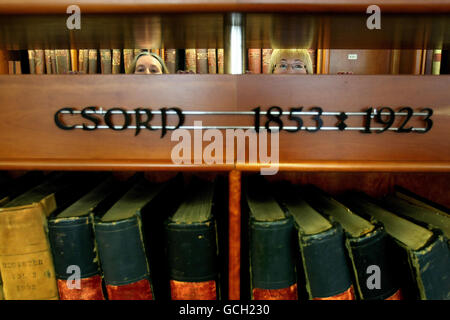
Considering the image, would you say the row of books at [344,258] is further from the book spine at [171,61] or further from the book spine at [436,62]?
the book spine at [171,61]

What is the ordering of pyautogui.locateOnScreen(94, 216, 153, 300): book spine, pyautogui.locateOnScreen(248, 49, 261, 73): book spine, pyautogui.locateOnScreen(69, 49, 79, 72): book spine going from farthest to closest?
pyautogui.locateOnScreen(69, 49, 79, 72): book spine, pyautogui.locateOnScreen(248, 49, 261, 73): book spine, pyautogui.locateOnScreen(94, 216, 153, 300): book spine

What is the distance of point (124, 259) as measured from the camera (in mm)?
646

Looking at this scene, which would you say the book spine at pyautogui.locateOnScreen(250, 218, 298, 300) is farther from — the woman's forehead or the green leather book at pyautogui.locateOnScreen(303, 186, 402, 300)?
the woman's forehead

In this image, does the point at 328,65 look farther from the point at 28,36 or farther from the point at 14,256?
the point at 14,256

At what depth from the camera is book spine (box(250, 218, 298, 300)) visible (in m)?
0.63

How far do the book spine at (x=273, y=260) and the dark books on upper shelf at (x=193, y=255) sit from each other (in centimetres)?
9

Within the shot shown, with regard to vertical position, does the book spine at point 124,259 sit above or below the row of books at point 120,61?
below

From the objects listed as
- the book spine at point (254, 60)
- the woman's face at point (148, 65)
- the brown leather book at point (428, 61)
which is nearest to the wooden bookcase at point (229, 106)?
Result: the woman's face at point (148, 65)

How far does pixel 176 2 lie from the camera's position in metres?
0.55

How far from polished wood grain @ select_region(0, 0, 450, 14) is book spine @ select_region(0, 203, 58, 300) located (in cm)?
41

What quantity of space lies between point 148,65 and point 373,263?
44.5 inches

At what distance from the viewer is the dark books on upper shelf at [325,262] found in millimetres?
614

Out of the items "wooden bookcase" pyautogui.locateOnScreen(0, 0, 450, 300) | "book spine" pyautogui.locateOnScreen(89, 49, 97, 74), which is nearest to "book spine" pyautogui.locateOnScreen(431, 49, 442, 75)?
"wooden bookcase" pyautogui.locateOnScreen(0, 0, 450, 300)
